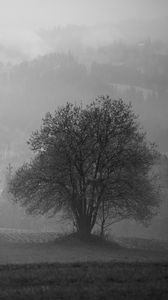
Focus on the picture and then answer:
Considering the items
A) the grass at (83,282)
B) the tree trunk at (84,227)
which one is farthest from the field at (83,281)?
the tree trunk at (84,227)

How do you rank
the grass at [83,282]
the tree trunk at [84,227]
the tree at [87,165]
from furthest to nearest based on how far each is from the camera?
the tree trunk at [84,227] < the tree at [87,165] < the grass at [83,282]

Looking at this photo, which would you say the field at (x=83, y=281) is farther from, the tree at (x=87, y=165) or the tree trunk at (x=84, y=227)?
the tree trunk at (x=84, y=227)

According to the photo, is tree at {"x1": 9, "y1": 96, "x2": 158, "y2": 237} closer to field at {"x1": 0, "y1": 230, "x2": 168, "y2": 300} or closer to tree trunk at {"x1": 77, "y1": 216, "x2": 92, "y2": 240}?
tree trunk at {"x1": 77, "y1": 216, "x2": 92, "y2": 240}

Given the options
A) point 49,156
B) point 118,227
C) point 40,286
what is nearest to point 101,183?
point 49,156

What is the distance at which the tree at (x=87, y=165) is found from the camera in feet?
143

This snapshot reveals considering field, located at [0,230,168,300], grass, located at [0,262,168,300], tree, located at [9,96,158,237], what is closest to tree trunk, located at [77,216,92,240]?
tree, located at [9,96,158,237]

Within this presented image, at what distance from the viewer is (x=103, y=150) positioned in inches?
1751

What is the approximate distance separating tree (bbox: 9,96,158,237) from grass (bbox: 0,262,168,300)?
885 inches

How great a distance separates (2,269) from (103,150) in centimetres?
2580

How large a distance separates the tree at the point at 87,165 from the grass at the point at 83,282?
22.5 meters

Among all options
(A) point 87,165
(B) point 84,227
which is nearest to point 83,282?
(B) point 84,227

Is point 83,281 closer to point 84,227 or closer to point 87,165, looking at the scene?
point 84,227

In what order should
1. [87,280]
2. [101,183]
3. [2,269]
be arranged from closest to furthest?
[87,280] < [2,269] < [101,183]

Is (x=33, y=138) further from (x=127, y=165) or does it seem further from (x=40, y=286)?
(x=40, y=286)
